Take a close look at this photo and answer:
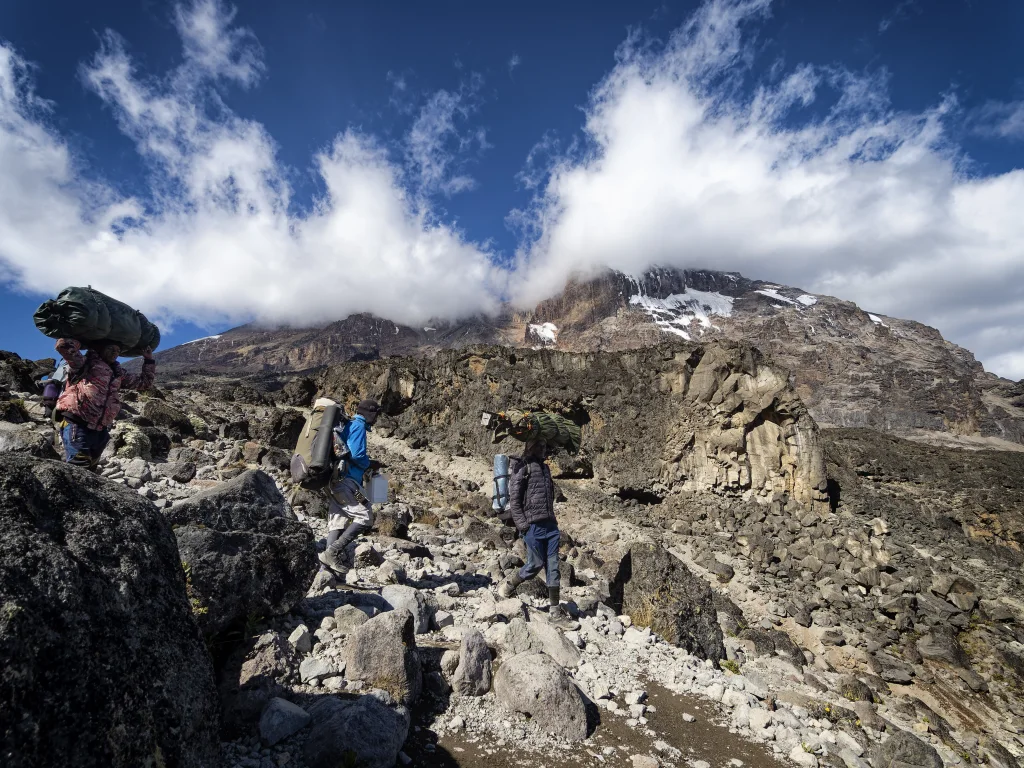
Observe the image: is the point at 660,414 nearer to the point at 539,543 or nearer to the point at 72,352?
the point at 539,543

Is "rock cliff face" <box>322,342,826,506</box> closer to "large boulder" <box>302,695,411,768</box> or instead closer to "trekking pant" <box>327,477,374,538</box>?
"trekking pant" <box>327,477,374,538</box>

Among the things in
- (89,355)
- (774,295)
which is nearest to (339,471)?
(89,355)

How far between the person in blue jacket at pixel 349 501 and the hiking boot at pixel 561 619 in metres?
2.37

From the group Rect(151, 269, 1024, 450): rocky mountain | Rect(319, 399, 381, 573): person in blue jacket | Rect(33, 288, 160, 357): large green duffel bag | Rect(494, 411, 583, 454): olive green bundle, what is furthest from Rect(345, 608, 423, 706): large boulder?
Rect(151, 269, 1024, 450): rocky mountain

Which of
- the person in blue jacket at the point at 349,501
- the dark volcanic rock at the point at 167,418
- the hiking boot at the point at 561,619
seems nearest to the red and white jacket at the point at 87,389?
the person in blue jacket at the point at 349,501

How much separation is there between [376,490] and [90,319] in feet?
11.0

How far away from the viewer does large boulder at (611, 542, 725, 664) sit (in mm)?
6277

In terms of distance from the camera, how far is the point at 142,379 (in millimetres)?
5953

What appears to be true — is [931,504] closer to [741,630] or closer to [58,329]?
[741,630]

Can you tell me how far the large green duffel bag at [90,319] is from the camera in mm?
4750

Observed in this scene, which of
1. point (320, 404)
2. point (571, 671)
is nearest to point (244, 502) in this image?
point (320, 404)

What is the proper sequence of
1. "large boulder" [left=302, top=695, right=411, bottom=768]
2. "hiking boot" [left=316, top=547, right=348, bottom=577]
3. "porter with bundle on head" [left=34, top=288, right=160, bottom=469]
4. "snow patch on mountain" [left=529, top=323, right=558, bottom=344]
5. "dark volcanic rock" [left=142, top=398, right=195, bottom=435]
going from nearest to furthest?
"large boulder" [left=302, top=695, right=411, bottom=768]
"porter with bundle on head" [left=34, top=288, right=160, bottom=469]
"hiking boot" [left=316, top=547, right=348, bottom=577]
"dark volcanic rock" [left=142, top=398, right=195, bottom=435]
"snow patch on mountain" [left=529, top=323, right=558, bottom=344]

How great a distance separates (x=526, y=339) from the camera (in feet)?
589

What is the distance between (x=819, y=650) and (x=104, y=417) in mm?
13899
